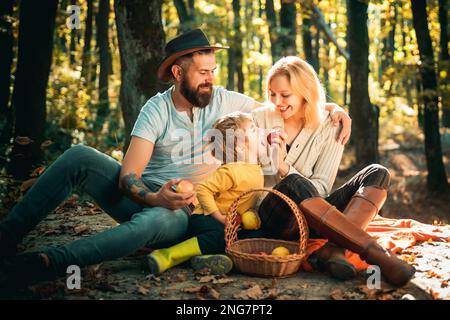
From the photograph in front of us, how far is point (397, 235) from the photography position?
17.3 feet

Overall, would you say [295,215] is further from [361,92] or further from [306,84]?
[361,92]

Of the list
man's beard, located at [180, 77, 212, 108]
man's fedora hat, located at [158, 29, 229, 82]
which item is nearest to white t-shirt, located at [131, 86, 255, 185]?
man's beard, located at [180, 77, 212, 108]

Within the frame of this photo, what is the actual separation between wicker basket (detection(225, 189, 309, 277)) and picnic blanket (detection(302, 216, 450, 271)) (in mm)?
247

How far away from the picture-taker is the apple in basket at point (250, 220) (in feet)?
14.8

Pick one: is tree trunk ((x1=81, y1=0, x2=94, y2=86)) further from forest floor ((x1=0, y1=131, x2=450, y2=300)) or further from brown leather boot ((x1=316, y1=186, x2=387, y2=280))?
brown leather boot ((x1=316, y1=186, x2=387, y2=280))

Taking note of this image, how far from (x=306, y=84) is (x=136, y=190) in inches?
69.8

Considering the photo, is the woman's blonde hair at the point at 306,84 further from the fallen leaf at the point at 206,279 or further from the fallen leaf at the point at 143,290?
the fallen leaf at the point at 143,290

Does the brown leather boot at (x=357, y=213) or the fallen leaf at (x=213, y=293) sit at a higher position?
the brown leather boot at (x=357, y=213)

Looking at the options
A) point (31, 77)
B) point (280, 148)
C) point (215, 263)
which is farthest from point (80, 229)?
point (31, 77)

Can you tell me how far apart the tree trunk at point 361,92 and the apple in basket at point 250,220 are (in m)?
7.93

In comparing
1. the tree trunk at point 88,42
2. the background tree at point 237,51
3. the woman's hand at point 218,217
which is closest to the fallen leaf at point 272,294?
the woman's hand at point 218,217
